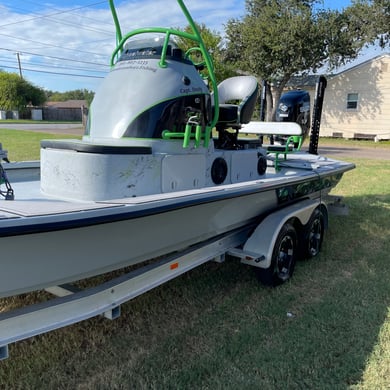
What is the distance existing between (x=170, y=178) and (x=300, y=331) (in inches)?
58.9

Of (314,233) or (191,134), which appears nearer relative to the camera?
(191,134)

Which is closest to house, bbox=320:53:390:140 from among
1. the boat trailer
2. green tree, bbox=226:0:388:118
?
green tree, bbox=226:0:388:118

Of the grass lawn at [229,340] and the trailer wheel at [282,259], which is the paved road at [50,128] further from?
the grass lawn at [229,340]

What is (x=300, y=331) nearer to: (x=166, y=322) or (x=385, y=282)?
(x=166, y=322)

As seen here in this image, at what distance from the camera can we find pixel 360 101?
76.5 ft

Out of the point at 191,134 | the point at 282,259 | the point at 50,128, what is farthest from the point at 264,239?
the point at 50,128

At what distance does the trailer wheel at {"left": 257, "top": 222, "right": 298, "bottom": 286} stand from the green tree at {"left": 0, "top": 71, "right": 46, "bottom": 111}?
5518 centimetres

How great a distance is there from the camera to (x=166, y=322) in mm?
3156

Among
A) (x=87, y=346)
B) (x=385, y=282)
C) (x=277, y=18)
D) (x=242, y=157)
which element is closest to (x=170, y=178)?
(x=242, y=157)

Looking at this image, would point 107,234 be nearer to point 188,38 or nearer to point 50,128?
point 188,38

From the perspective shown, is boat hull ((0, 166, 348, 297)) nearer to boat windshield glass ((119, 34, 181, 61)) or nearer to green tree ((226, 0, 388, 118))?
boat windshield glass ((119, 34, 181, 61))

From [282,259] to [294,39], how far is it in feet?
63.6

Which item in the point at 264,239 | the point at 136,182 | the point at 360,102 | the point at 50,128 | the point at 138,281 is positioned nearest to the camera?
the point at 138,281

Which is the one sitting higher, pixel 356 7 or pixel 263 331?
pixel 356 7
